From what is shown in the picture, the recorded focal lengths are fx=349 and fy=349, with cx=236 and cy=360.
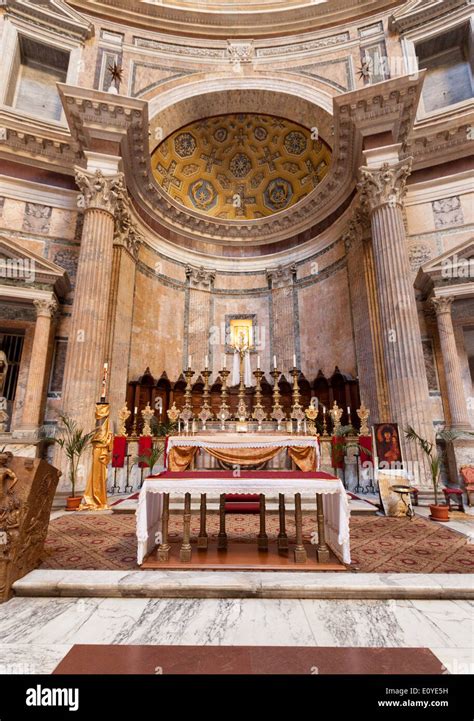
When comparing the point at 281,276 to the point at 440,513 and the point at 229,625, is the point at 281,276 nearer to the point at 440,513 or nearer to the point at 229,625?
the point at 440,513

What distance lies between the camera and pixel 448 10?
1333 centimetres

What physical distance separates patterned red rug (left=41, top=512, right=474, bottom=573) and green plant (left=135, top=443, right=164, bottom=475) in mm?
2207

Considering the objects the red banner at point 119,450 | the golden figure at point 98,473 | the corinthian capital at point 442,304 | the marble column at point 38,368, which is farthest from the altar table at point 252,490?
the corinthian capital at point 442,304

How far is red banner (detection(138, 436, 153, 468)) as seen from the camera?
984cm

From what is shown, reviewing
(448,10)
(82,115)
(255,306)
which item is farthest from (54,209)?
(448,10)

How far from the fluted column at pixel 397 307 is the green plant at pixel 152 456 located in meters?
6.19

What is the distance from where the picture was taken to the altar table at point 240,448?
16.1 feet

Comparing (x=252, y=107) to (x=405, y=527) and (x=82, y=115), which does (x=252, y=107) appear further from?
(x=405, y=527)

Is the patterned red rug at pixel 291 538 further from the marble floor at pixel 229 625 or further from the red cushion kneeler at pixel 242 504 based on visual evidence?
the marble floor at pixel 229 625

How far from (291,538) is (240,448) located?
4.69ft

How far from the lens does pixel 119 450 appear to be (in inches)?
370

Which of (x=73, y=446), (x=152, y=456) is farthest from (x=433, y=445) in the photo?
(x=73, y=446)

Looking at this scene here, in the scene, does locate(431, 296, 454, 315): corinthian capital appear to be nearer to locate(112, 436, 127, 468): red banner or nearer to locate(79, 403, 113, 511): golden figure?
locate(79, 403, 113, 511): golden figure
